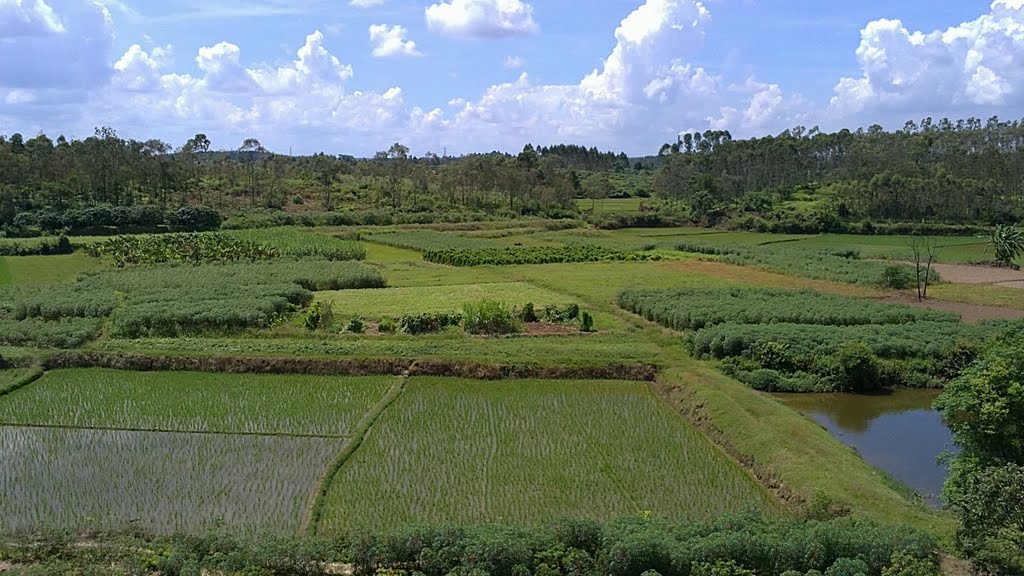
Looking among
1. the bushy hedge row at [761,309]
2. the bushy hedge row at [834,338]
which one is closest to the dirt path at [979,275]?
the bushy hedge row at [761,309]

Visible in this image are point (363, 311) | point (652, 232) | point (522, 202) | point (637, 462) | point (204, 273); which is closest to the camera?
point (637, 462)

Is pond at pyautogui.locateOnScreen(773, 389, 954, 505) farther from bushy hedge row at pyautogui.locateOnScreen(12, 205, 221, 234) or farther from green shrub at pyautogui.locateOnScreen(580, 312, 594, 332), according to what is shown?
bushy hedge row at pyautogui.locateOnScreen(12, 205, 221, 234)

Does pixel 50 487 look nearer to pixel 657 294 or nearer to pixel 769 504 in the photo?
pixel 769 504

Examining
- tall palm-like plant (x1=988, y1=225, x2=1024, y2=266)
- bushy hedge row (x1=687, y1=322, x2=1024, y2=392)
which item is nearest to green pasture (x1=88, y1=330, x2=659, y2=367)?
bushy hedge row (x1=687, y1=322, x2=1024, y2=392)

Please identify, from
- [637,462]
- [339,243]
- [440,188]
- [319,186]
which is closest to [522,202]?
[440,188]

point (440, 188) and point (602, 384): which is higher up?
point (440, 188)

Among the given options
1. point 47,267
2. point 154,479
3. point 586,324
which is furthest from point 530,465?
point 47,267

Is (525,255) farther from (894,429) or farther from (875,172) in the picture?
(875,172)

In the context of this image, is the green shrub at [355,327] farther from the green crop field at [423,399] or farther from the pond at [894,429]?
the pond at [894,429]
